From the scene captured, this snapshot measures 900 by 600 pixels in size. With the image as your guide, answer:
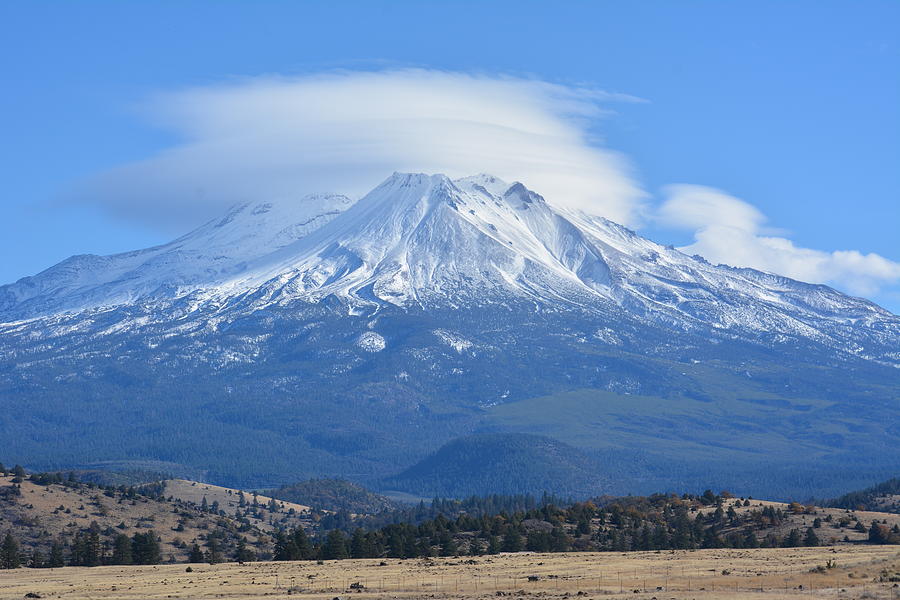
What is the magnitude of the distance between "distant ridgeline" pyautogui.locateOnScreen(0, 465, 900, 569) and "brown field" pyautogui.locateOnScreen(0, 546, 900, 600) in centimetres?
1817

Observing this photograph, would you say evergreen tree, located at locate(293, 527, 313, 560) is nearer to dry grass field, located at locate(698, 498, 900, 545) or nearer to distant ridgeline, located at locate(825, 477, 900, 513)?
dry grass field, located at locate(698, 498, 900, 545)

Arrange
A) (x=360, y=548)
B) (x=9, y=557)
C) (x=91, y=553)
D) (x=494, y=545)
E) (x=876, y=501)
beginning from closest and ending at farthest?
1. (x=9, y=557)
2. (x=494, y=545)
3. (x=360, y=548)
4. (x=91, y=553)
5. (x=876, y=501)

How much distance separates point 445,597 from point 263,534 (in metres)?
106

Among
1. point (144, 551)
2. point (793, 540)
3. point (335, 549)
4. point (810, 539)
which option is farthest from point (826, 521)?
point (144, 551)

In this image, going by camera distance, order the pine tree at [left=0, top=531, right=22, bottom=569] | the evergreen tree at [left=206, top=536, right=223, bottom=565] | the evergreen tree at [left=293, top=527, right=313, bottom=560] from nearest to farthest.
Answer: the pine tree at [left=0, top=531, right=22, bottom=569]
the evergreen tree at [left=293, top=527, right=313, bottom=560]
the evergreen tree at [left=206, top=536, right=223, bottom=565]

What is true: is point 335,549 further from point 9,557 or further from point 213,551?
point 9,557

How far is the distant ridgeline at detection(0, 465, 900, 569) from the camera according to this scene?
357 ft

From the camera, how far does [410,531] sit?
114 m

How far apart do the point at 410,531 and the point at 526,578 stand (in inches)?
1589

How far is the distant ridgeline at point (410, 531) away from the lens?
357 ft

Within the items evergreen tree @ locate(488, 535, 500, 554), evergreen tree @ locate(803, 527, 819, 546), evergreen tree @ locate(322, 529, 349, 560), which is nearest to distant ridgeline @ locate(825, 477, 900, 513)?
evergreen tree @ locate(803, 527, 819, 546)

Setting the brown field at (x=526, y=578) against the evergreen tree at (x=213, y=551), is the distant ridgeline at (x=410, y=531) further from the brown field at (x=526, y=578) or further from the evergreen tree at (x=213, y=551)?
the brown field at (x=526, y=578)

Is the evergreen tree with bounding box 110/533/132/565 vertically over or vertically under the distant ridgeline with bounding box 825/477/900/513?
under

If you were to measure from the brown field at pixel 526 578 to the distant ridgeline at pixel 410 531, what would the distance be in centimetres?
1817
